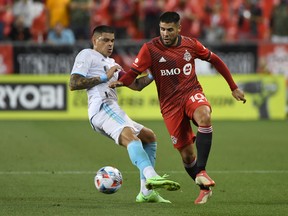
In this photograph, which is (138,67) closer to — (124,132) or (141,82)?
(141,82)

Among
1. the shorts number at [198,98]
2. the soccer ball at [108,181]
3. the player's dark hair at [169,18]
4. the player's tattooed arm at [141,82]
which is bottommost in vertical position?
the soccer ball at [108,181]

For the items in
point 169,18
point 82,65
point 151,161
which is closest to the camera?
point 169,18

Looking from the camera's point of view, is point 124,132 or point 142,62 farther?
point 142,62

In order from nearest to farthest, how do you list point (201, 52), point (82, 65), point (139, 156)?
point (139, 156)
point (82, 65)
point (201, 52)

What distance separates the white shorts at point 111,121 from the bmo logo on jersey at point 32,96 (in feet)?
37.0

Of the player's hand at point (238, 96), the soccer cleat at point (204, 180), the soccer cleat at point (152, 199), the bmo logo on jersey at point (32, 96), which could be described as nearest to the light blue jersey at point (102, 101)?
the soccer cleat at point (152, 199)

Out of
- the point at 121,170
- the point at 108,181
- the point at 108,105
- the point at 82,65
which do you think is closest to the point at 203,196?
the point at 108,181

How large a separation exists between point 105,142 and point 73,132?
65.7 inches

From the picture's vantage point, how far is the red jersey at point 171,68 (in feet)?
29.8

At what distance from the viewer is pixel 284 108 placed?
20.8 meters

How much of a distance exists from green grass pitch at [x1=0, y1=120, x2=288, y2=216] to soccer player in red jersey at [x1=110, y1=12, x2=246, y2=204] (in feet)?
2.18

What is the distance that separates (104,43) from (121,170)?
3.09 metres

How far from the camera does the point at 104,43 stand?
9.26 m

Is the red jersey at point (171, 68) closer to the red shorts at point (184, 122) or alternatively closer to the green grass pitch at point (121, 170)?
the red shorts at point (184, 122)
